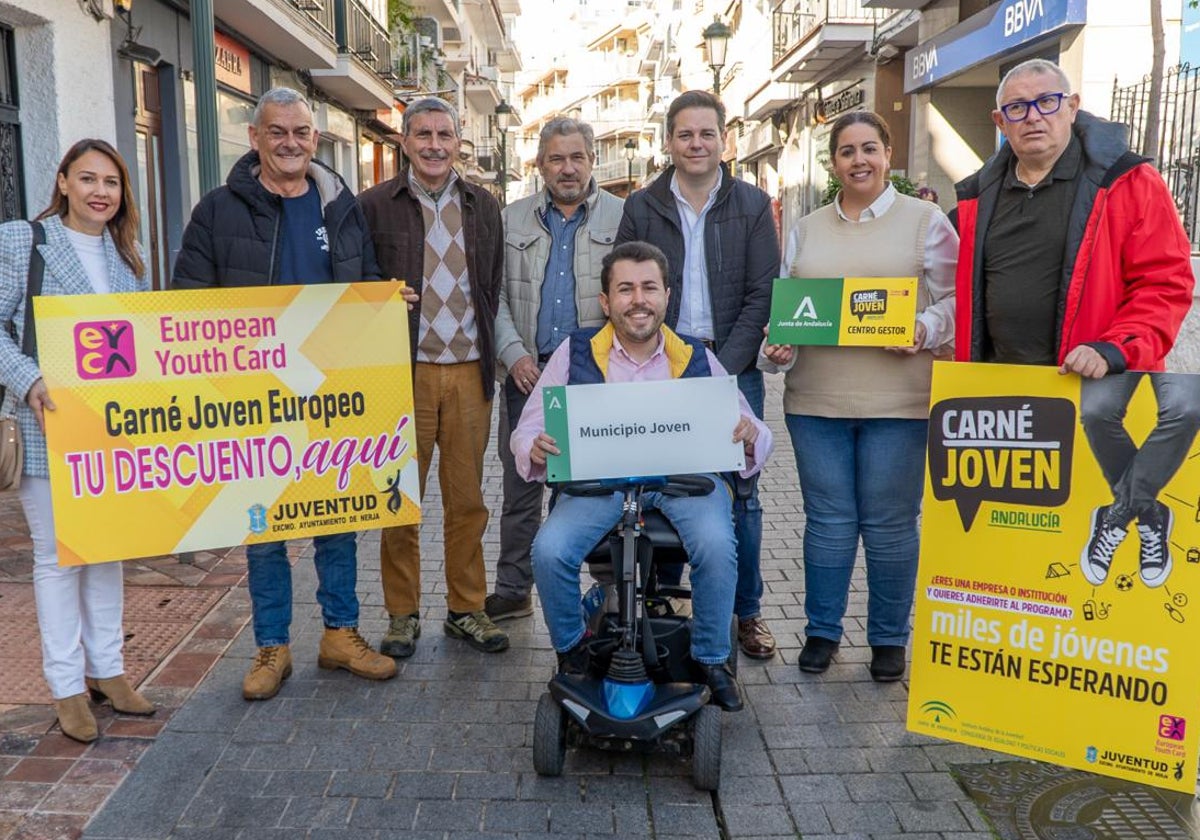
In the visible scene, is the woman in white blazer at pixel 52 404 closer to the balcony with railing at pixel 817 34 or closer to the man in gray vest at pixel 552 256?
the man in gray vest at pixel 552 256

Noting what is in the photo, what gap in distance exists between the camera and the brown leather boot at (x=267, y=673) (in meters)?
4.16

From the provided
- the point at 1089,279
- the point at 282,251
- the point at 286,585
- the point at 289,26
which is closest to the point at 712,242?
the point at 1089,279

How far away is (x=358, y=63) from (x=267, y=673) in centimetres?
1704

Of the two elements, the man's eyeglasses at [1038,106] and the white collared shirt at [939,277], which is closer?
the man's eyeglasses at [1038,106]

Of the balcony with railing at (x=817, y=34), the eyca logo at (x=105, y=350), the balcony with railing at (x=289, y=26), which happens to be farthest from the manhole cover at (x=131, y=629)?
the balcony with railing at (x=817, y=34)

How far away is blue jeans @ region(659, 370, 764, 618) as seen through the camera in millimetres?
4508

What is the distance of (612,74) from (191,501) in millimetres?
83663

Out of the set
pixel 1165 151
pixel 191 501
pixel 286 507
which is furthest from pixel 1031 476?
pixel 1165 151


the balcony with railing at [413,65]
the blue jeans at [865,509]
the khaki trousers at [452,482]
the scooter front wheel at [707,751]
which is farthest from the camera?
the balcony with railing at [413,65]

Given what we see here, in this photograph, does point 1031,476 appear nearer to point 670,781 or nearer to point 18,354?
point 670,781

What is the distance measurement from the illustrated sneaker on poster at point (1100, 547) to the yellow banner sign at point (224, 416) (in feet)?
8.26

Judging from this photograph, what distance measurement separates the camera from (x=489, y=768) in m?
3.63

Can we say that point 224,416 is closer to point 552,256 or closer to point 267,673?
point 267,673

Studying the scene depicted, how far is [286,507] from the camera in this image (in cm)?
411
